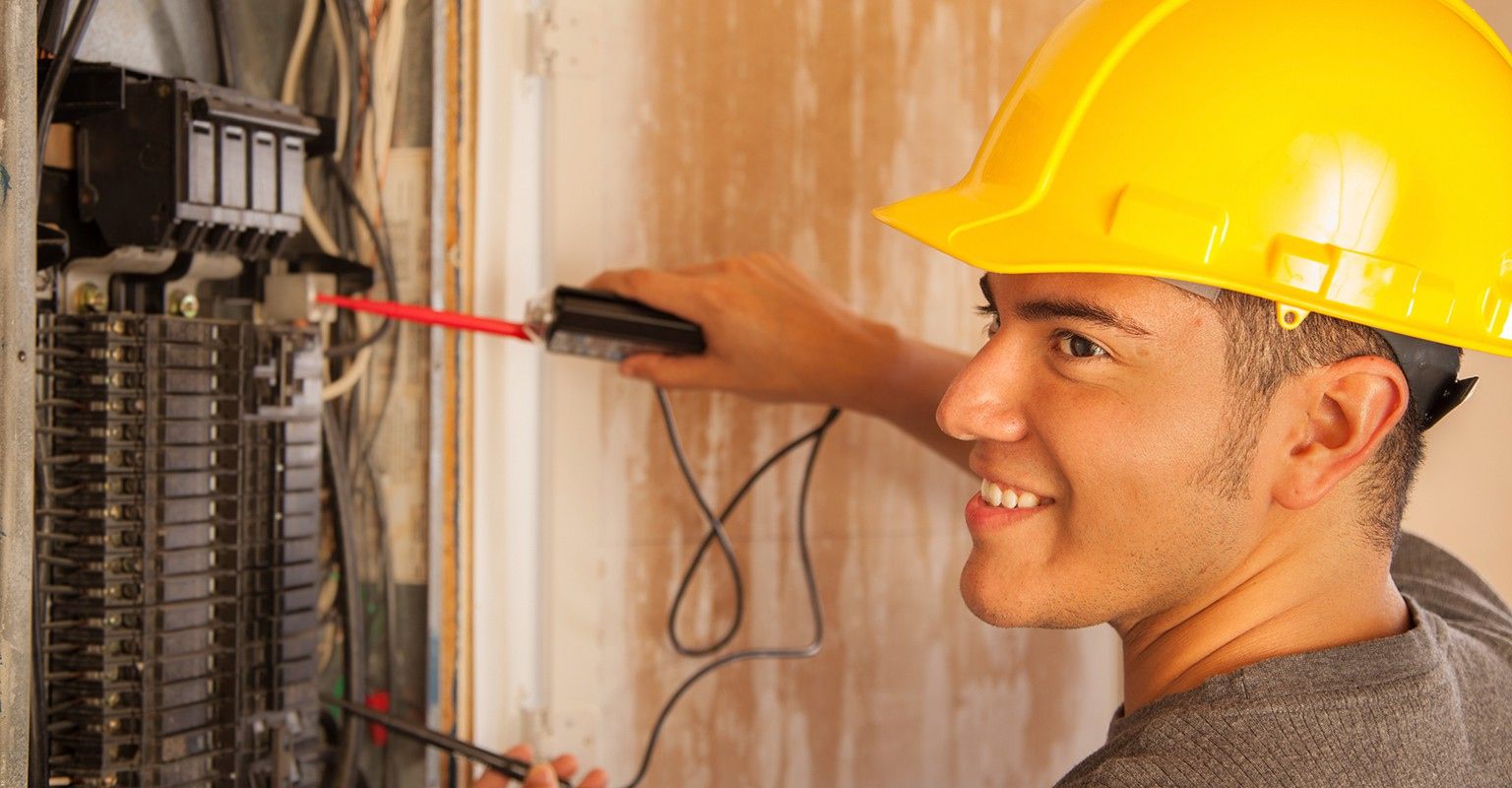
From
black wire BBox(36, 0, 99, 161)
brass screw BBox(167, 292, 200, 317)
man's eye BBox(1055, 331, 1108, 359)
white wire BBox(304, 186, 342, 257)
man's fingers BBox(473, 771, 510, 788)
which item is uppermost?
black wire BBox(36, 0, 99, 161)

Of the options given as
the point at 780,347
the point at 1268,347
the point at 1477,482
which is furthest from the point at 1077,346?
the point at 1477,482

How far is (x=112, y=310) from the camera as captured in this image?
118 centimetres

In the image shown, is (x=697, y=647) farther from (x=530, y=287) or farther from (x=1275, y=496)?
(x=1275, y=496)

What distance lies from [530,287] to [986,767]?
1083 mm

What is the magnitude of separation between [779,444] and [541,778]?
0.60 m

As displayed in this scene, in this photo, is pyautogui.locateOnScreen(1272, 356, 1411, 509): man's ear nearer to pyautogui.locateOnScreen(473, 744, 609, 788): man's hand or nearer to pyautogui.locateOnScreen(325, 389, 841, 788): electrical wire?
pyautogui.locateOnScreen(325, 389, 841, 788): electrical wire

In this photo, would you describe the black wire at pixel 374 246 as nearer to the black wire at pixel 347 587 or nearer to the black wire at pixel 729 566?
the black wire at pixel 347 587

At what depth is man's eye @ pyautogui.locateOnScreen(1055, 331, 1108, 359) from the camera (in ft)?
3.34

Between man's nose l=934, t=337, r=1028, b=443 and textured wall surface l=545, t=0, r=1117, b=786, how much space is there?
0.63 meters

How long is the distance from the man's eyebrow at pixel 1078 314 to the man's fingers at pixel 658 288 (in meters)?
0.52

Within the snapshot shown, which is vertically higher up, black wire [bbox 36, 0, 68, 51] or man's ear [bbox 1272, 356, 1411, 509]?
black wire [bbox 36, 0, 68, 51]

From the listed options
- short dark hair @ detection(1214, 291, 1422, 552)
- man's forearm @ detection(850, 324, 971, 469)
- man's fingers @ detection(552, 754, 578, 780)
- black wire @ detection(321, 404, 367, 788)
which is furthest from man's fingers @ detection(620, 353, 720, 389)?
short dark hair @ detection(1214, 291, 1422, 552)

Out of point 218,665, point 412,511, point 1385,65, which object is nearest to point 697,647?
point 412,511

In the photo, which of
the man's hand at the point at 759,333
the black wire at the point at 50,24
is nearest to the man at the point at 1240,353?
the man's hand at the point at 759,333
